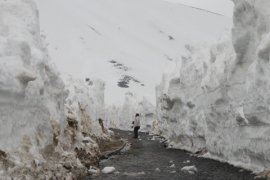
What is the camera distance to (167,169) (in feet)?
70.2

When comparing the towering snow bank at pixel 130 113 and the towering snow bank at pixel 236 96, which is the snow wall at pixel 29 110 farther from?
the towering snow bank at pixel 130 113

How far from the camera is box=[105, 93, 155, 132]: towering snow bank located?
66875 millimetres

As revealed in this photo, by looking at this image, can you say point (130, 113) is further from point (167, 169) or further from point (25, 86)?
point (25, 86)

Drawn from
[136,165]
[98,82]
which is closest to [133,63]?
[98,82]

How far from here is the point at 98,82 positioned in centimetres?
5006

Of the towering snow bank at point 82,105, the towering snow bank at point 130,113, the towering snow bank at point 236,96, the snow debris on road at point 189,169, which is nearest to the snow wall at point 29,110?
the snow debris on road at point 189,169

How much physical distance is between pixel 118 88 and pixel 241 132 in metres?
85.3

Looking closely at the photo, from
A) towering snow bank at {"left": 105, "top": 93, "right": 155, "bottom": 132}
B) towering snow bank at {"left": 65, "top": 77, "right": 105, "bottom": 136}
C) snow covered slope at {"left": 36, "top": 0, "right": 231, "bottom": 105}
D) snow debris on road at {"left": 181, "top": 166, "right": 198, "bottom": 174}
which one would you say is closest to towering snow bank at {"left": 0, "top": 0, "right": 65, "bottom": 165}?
snow debris on road at {"left": 181, "top": 166, "right": 198, "bottom": 174}

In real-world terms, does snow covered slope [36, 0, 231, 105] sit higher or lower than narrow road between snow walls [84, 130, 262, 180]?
higher

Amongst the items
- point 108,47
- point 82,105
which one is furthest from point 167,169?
point 108,47

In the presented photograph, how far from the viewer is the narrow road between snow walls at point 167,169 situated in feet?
60.9

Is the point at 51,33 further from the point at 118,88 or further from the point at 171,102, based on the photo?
the point at 171,102

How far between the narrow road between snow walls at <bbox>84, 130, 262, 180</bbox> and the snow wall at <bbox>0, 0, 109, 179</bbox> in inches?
69.5

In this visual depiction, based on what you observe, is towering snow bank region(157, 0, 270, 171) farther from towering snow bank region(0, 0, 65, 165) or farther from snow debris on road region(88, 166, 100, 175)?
towering snow bank region(0, 0, 65, 165)
